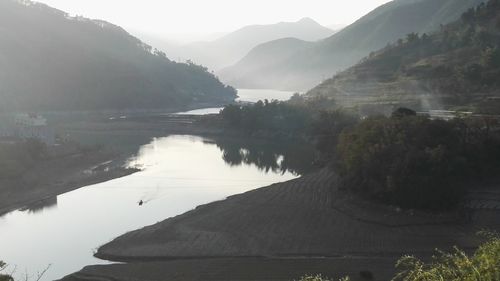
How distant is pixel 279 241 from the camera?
938 inches

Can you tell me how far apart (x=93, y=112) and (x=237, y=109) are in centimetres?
3905

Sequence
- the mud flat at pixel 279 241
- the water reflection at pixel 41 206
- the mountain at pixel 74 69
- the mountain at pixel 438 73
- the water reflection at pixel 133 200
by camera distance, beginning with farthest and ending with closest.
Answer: the mountain at pixel 74 69 < the mountain at pixel 438 73 < the water reflection at pixel 41 206 < the water reflection at pixel 133 200 < the mud flat at pixel 279 241

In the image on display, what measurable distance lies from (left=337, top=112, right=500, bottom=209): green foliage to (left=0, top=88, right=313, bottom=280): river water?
371 inches

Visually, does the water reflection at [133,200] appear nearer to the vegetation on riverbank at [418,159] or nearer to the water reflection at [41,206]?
the water reflection at [41,206]

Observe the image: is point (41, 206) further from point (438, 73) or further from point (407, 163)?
point (438, 73)

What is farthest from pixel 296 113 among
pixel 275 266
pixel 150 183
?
pixel 275 266

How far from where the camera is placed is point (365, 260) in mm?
21672

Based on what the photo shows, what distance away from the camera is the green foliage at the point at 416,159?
2700 centimetres

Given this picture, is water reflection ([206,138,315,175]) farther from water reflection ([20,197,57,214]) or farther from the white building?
the white building

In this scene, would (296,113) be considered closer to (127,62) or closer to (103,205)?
(103,205)

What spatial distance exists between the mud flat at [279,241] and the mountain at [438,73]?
29.6 m

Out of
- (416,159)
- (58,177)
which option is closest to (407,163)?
(416,159)

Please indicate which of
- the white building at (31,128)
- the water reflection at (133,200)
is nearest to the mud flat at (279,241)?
the water reflection at (133,200)

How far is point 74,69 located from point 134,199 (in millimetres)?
85860
